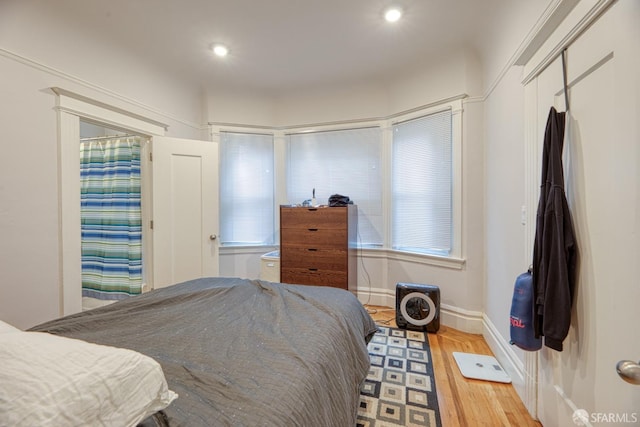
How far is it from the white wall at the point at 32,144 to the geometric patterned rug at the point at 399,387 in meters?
2.30

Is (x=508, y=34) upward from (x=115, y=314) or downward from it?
upward

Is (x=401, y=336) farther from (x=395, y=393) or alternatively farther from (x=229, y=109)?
(x=229, y=109)

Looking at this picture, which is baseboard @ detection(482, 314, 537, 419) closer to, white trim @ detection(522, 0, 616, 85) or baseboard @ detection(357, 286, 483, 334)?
baseboard @ detection(357, 286, 483, 334)

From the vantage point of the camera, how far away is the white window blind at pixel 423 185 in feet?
9.24

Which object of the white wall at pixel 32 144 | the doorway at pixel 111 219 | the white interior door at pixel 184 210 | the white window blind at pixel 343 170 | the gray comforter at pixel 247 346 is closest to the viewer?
the gray comforter at pixel 247 346

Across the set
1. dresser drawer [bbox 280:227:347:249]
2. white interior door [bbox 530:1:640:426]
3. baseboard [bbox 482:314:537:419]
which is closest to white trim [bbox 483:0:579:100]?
white interior door [bbox 530:1:640:426]

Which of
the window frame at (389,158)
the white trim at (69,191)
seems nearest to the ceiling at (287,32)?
the window frame at (389,158)

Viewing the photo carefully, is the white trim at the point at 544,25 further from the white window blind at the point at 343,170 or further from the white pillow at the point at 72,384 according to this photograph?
the white pillow at the point at 72,384

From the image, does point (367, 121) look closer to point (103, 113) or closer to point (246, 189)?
point (246, 189)

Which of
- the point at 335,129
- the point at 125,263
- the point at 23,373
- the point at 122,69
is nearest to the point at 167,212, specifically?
the point at 125,263

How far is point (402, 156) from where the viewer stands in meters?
3.19

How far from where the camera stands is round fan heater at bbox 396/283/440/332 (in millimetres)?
2633

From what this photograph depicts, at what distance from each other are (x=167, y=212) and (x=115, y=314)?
64.9 inches

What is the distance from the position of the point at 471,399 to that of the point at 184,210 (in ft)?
9.79
